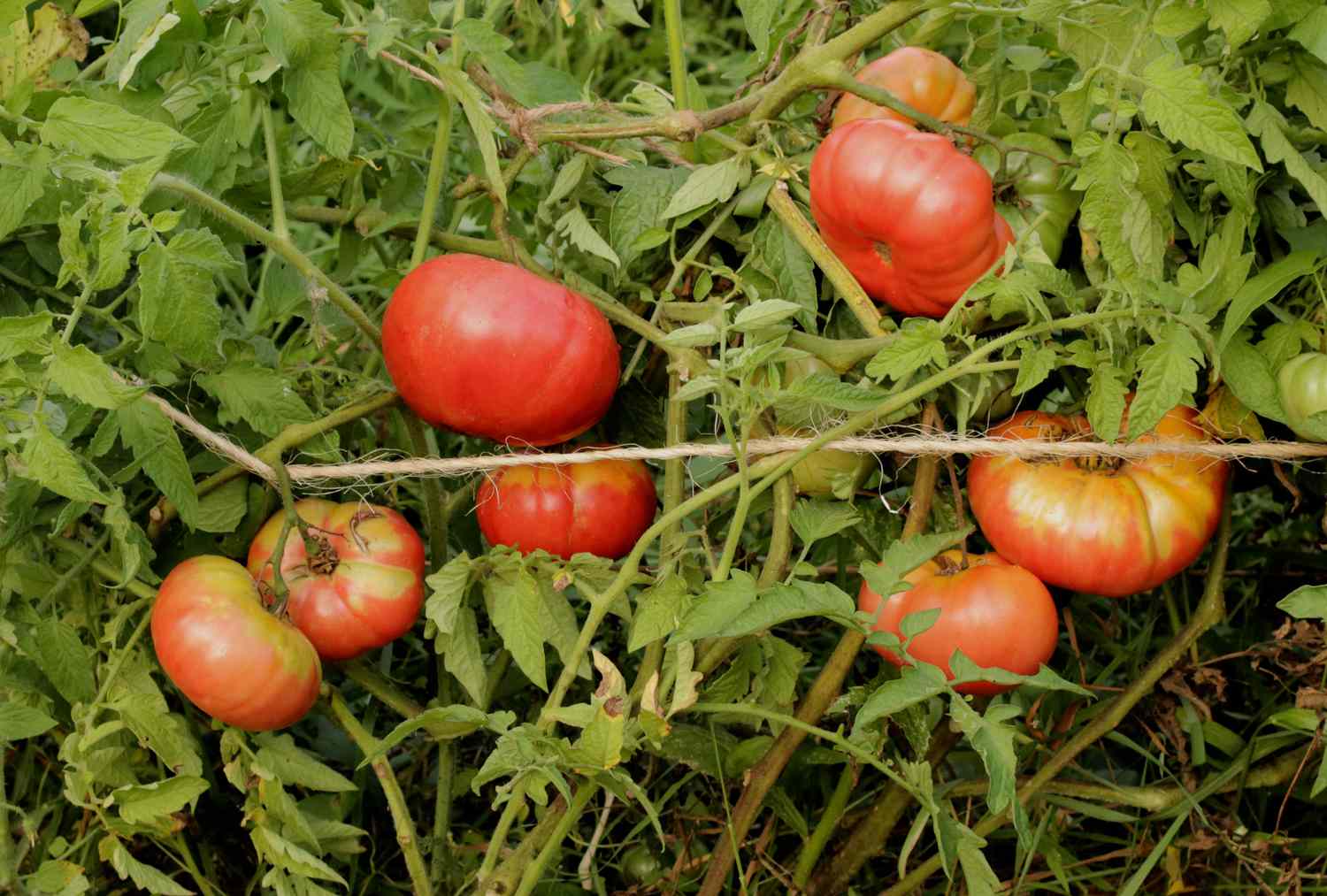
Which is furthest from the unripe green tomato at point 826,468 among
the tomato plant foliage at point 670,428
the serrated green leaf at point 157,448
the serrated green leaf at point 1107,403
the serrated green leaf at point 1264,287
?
the serrated green leaf at point 157,448

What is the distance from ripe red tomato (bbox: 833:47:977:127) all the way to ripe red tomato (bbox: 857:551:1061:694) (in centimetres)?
42

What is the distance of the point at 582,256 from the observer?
144 centimetres

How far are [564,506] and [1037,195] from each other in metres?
0.51

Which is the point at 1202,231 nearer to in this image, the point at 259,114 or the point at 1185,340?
the point at 1185,340

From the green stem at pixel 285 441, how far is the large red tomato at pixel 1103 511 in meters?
0.55

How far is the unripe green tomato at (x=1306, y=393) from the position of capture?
112 centimetres

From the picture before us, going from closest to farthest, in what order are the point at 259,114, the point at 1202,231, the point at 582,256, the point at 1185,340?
the point at 1185,340 < the point at 1202,231 < the point at 259,114 < the point at 582,256

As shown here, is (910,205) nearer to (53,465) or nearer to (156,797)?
(53,465)

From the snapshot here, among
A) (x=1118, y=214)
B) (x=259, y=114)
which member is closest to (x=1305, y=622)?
(x=1118, y=214)

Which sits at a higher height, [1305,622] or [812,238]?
[812,238]

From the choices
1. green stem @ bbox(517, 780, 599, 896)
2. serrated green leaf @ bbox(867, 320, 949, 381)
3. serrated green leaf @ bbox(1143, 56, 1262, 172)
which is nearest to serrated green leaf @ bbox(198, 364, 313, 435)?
green stem @ bbox(517, 780, 599, 896)

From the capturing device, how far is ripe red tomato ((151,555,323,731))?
118 centimetres

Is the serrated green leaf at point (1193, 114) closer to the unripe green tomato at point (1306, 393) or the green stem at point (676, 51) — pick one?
the unripe green tomato at point (1306, 393)

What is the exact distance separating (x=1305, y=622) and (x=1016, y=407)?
30 cm
